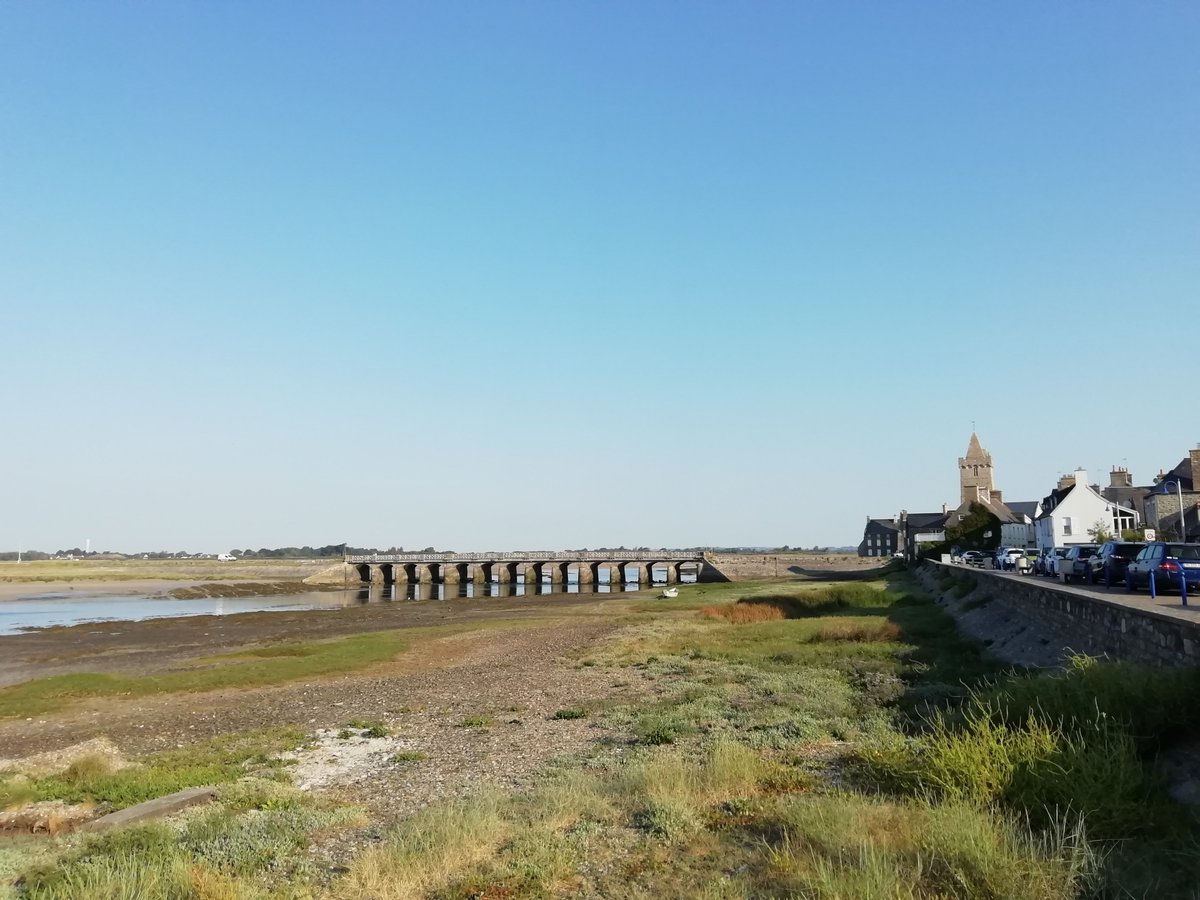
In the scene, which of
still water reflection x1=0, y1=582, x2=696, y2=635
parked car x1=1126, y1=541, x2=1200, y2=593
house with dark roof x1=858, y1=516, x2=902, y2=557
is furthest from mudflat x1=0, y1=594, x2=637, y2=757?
house with dark roof x1=858, y1=516, x2=902, y2=557

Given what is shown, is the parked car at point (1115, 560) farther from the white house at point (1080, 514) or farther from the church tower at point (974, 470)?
the church tower at point (974, 470)

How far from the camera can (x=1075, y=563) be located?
35.8 meters

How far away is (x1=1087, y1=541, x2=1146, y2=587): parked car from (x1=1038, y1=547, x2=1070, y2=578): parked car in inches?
154

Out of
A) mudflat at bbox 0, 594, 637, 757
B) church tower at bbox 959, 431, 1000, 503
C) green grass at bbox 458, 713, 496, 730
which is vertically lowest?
mudflat at bbox 0, 594, 637, 757

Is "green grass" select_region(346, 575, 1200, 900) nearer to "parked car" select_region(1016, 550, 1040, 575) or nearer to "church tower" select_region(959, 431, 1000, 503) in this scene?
"parked car" select_region(1016, 550, 1040, 575)

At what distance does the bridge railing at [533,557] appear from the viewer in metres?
121

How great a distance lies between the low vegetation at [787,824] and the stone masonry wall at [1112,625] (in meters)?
1.63

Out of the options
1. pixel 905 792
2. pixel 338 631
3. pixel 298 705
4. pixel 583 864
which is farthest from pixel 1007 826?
pixel 338 631

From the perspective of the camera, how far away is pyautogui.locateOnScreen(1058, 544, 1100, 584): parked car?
116 ft

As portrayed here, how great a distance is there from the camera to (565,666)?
1242 inches

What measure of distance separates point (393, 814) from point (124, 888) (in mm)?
5074

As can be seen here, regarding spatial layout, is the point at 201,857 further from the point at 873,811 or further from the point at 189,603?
the point at 189,603

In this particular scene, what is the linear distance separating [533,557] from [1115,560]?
98.9 metres

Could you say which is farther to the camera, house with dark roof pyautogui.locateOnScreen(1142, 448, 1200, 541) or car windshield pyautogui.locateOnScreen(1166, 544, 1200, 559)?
house with dark roof pyautogui.locateOnScreen(1142, 448, 1200, 541)
